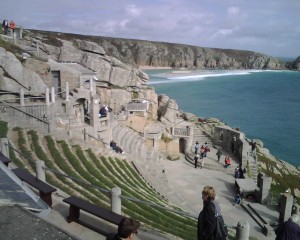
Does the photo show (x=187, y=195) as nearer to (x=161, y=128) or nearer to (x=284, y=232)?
(x=161, y=128)

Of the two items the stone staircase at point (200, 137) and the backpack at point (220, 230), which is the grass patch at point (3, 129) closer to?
the backpack at point (220, 230)

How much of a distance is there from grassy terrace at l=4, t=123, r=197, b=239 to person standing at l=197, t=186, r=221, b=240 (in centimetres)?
434

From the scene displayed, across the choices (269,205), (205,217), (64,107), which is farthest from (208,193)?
(64,107)

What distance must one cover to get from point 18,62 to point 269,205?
19626 millimetres

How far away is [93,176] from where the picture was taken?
1288cm

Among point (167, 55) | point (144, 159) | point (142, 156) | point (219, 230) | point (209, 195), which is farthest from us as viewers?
point (167, 55)

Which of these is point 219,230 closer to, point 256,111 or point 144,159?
point 144,159

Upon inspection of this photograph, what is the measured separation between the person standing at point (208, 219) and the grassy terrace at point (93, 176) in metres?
4.34

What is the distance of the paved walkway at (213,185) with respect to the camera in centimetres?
1622

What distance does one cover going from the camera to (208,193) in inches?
203

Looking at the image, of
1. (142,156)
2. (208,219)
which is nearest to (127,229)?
(208,219)

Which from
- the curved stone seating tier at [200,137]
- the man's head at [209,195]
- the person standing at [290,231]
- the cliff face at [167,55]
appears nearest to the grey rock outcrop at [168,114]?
the curved stone seating tier at [200,137]

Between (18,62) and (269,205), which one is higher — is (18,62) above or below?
above

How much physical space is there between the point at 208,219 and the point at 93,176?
8.54 meters
